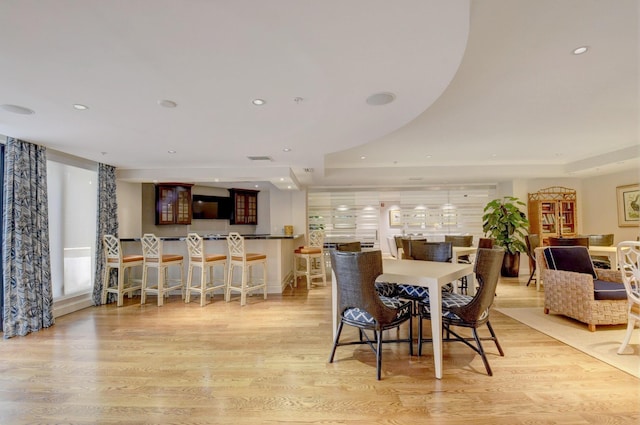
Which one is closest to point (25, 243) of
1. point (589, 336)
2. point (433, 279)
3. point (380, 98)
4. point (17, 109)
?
point (17, 109)

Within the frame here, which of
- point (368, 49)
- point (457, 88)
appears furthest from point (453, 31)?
point (457, 88)

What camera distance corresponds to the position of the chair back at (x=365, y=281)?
231 centimetres

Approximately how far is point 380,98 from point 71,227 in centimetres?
499

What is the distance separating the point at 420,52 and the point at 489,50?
94cm

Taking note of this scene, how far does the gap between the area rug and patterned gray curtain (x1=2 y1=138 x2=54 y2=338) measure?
5.91 meters

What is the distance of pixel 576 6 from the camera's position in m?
1.84

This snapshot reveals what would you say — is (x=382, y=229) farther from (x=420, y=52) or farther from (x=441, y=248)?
(x=420, y=52)

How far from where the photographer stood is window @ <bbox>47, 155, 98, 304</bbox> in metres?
4.31

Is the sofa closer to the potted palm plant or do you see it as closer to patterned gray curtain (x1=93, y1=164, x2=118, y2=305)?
the potted palm plant

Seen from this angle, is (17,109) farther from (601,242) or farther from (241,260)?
(601,242)

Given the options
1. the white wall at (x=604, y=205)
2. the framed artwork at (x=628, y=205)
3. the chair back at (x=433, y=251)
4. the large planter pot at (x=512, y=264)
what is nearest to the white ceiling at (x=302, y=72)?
the chair back at (x=433, y=251)

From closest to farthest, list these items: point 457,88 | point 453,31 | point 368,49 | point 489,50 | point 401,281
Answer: point 453,31, point 368,49, point 489,50, point 401,281, point 457,88

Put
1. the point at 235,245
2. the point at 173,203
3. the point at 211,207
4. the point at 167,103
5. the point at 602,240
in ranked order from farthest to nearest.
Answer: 1. the point at 211,207
2. the point at 173,203
3. the point at 602,240
4. the point at 235,245
5. the point at 167,103

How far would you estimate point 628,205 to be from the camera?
6273 millimetres
